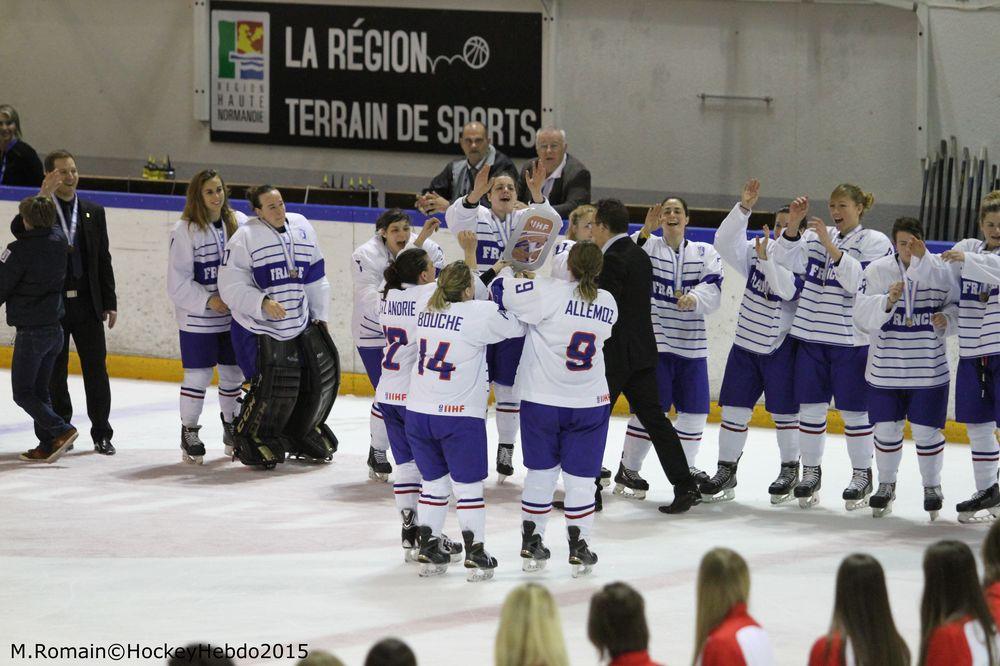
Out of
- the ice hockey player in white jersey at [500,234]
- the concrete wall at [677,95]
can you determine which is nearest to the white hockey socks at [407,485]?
the ice hockey player in white jersey at [500,234]

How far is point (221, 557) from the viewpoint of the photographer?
6.38 metres

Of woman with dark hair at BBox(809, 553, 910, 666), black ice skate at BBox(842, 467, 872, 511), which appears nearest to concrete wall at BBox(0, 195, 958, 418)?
black ice skate at BBox(842, 467, 872, 511)

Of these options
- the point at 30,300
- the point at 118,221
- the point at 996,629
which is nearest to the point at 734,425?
the point at 30,300

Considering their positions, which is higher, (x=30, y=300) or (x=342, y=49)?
(x=342, y=49)

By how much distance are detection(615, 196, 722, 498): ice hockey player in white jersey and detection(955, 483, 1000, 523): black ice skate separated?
119cm

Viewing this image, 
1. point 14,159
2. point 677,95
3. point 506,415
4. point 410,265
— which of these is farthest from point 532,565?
point 677,95

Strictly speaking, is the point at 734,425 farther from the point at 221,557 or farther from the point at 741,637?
the point at 741,637

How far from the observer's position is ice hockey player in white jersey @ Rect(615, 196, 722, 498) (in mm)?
7402

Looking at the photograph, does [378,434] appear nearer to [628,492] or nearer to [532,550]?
[628,492]

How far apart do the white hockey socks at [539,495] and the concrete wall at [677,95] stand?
6.88 m

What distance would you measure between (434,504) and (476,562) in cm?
27

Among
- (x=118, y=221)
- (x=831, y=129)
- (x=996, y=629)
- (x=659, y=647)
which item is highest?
(x=831, y=129)

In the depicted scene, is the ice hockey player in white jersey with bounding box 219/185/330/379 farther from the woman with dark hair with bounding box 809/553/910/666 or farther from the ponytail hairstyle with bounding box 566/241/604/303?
the woman with dark hair with bounding box 809/553/910/666

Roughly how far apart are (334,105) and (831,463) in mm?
6819
